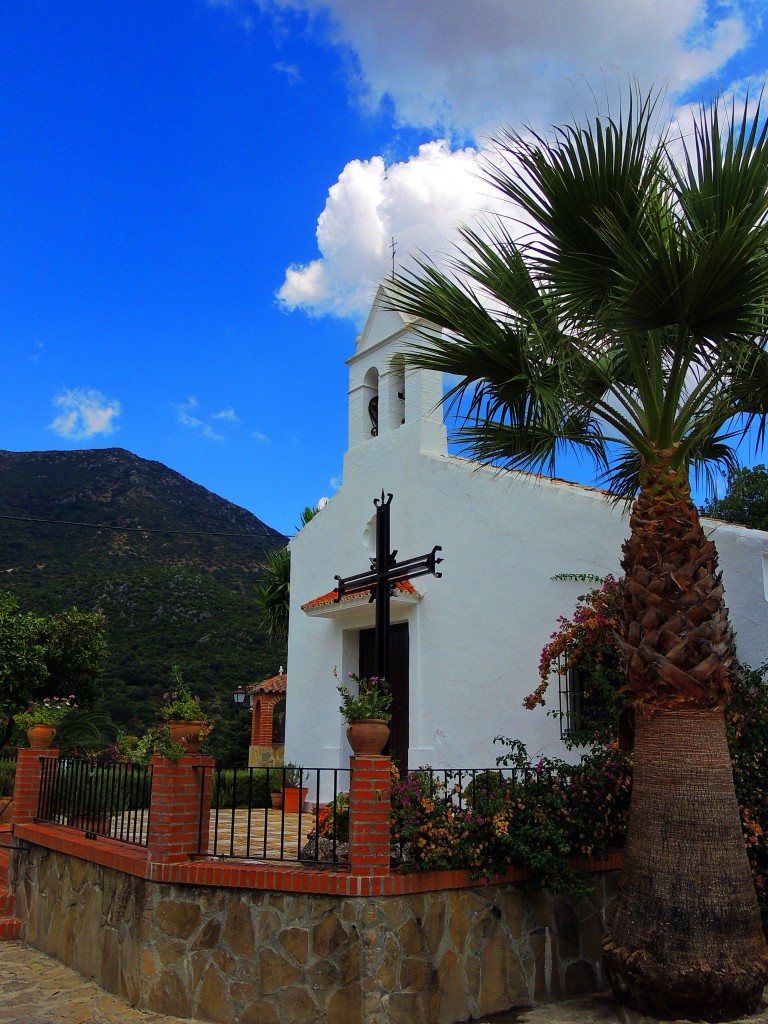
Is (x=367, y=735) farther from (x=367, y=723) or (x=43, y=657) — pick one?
(x=43, y=657)

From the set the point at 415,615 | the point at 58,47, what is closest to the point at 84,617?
the point at 415,615

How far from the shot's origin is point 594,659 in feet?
30.3

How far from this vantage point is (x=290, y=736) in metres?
14.0

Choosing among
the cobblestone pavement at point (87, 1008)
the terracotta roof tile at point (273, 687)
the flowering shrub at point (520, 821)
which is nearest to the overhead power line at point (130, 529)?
the terracotta roof tile at point (273, 687)

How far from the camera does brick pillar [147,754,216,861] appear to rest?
6.75 metres

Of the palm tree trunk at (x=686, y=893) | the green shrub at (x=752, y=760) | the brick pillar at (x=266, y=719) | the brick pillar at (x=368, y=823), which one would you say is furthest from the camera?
the brick pillar at (x=266, y=719)

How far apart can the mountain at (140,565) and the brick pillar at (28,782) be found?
1544 cm

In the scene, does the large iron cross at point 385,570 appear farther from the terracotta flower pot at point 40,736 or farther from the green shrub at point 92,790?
the terracotta flower pot at point 40,736

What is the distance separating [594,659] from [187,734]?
176 inches

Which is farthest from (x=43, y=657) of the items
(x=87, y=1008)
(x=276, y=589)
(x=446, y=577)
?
(x=87, y=1008)

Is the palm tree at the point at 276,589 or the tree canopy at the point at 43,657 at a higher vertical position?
the palm tree at the point at 276,589

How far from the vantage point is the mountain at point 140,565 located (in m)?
29.1

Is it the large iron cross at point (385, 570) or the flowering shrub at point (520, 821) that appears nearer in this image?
the flowering shrub at point (520, 821)

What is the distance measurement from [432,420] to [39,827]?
7.29 m
